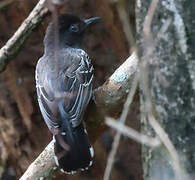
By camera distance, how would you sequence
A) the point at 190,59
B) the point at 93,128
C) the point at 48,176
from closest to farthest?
the point at 190,59
the point at 48,176
the point at 93,128

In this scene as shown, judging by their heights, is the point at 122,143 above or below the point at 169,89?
below

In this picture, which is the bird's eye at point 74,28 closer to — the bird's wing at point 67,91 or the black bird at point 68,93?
the black bird at point 68,93

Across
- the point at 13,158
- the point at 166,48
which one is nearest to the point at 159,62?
the point at 166,48

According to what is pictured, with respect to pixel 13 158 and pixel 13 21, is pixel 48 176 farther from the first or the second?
pixel 13 21

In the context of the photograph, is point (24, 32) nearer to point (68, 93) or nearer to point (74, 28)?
point (68, 93)

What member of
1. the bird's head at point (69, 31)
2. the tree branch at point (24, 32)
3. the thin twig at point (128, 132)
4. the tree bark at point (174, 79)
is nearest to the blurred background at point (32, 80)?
the bird's head at point (69, 31)

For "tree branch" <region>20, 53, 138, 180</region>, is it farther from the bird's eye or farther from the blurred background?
the blurred background

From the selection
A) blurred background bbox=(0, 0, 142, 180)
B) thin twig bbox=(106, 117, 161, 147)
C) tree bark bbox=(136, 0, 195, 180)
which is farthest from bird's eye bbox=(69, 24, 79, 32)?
thin twig bbox=(106, 117, 161, 147)
